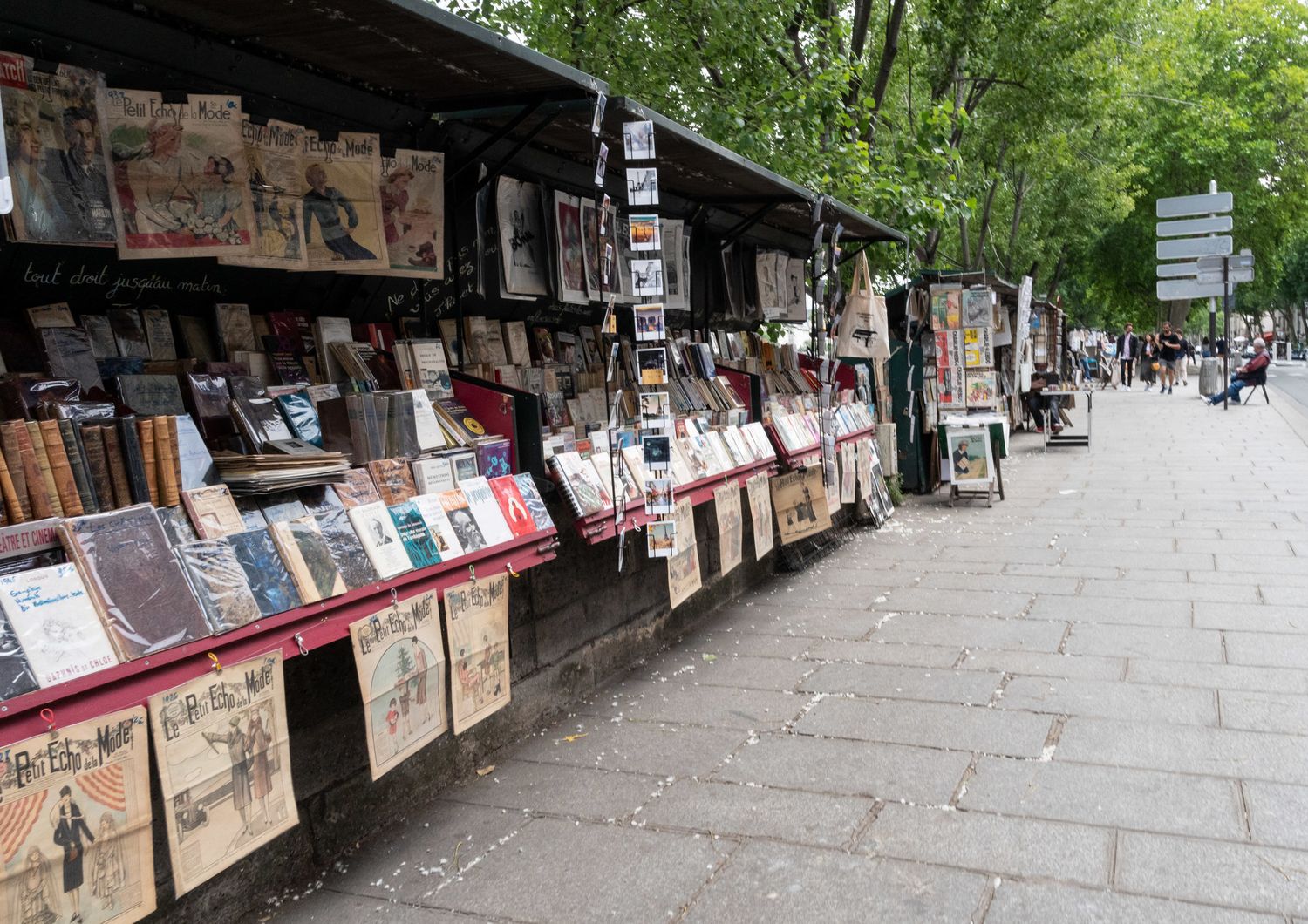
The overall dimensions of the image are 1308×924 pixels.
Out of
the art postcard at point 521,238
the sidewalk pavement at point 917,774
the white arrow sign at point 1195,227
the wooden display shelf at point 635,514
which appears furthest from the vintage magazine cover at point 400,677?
the white arrow sign at point 1195,227

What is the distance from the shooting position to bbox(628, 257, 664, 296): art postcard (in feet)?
14.0

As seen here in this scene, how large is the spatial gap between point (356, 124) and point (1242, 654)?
485cm

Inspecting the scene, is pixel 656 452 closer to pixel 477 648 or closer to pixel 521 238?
pixel 477 648

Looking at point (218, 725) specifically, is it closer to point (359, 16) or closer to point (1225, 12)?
point (359, 16)

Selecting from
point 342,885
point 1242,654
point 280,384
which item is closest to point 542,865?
point 342,885

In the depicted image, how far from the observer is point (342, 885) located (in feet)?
10.7

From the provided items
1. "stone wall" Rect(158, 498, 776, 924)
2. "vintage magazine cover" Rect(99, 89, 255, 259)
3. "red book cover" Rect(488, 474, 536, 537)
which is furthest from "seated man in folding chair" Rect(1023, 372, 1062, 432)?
"vintage magazine cover" Rect(99, 89, 255, 259)

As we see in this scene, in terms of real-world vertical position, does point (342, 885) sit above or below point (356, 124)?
below

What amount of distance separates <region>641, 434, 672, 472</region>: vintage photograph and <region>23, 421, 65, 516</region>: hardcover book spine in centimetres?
236

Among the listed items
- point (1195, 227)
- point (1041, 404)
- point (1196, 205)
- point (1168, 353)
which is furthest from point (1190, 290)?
point (1041, 404)

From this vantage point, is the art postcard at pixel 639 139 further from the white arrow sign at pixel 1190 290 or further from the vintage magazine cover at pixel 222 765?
the white arrow sign at pixel 1190 290

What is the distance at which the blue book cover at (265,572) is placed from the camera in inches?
112

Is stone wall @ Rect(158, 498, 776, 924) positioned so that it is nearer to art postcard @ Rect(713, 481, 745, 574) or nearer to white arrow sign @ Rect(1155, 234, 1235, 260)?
art postcard @ Rect(713, 481, 745, 574)

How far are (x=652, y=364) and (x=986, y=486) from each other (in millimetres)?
7096
